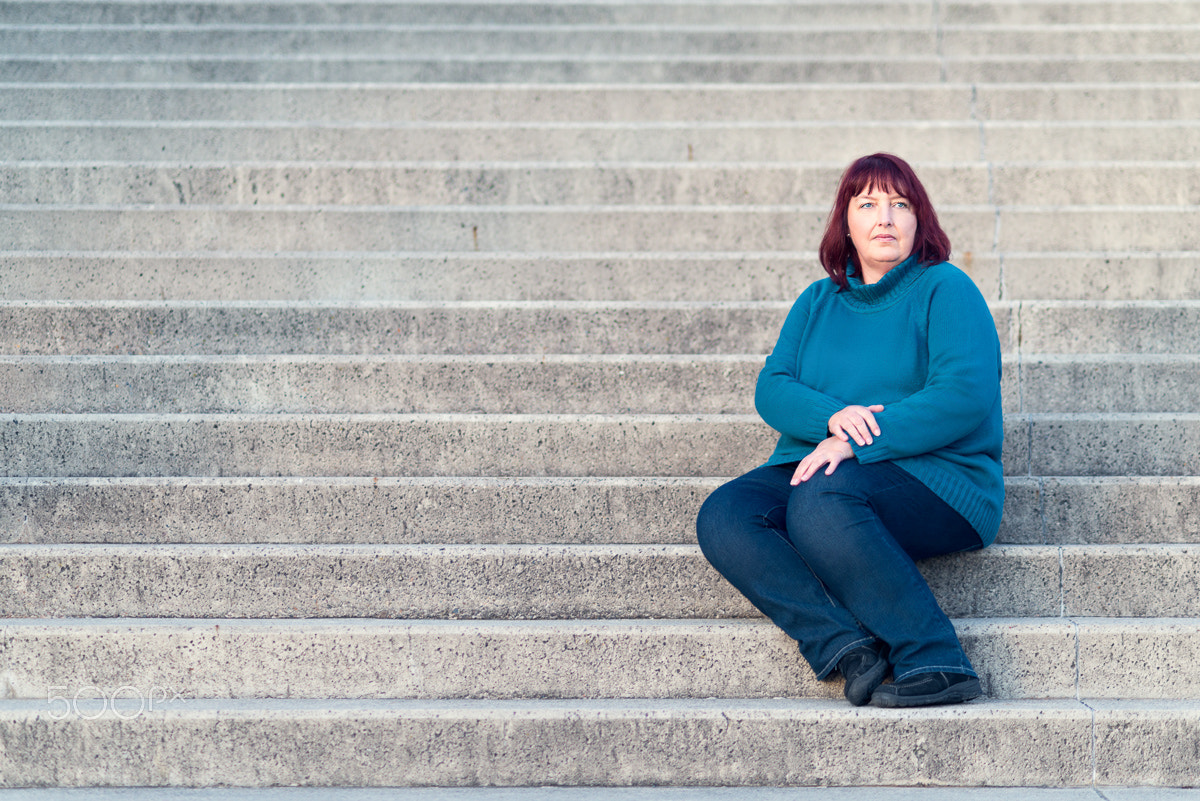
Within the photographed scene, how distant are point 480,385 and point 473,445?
0.30 m

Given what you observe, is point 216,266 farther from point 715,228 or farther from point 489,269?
point 715,228

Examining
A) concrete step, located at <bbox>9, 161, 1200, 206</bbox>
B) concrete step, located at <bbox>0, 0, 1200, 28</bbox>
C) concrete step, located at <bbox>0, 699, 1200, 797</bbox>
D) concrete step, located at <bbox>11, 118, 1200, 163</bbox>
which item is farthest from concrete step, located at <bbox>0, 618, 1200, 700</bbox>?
concrete step, located at <bbox>0, 0, 1200, 28</bbox>

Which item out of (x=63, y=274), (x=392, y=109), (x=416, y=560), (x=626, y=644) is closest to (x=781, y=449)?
(x=626, y=644)

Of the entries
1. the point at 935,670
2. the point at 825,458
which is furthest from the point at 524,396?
the point at 935,670

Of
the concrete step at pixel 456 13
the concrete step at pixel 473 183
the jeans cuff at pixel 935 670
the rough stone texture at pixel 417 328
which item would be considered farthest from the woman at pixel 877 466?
the concrete step at pixel 456 13

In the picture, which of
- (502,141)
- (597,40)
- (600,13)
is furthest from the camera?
(600,13)

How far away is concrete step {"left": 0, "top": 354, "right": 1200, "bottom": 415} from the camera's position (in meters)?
3.51

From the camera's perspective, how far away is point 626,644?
2766 millimetres

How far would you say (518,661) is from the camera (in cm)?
276

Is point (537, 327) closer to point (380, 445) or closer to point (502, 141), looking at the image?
point (380, 445)

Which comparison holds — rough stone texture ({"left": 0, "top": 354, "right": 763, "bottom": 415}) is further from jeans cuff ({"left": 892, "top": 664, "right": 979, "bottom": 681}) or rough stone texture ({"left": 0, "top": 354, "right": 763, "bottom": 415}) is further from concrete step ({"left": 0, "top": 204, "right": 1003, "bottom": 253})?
jeans cuff ({"left": 892, "top": 664, "right": 979, "bottom": 681})

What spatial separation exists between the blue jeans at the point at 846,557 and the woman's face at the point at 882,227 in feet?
1.86

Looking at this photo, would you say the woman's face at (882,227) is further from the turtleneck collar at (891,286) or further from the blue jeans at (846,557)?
the blue jeans at (846,557)

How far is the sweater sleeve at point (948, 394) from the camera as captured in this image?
8.57 feet
